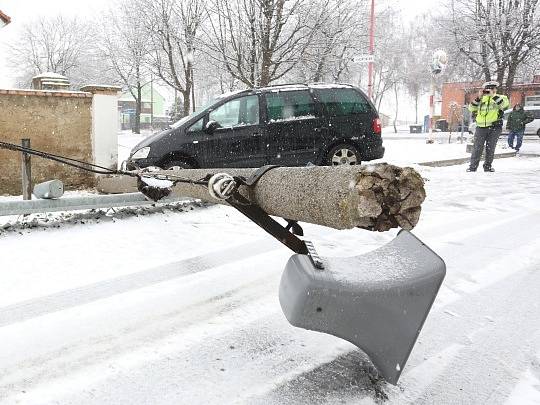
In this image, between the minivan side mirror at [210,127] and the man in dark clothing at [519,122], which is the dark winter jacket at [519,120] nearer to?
the man in dark clothing at [519,122]

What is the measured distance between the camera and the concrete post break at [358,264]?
6.16ft

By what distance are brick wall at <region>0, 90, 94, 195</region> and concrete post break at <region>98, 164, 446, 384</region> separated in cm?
667

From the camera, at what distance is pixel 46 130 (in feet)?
26.0

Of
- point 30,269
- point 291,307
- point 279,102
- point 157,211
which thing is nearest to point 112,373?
point 291,307

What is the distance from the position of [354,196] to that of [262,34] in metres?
13.4

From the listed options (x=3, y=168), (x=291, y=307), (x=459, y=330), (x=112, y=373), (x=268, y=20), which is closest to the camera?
(x=291, y=307)

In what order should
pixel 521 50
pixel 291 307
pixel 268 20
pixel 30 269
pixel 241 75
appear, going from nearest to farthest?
pixel 291 307 < pixel 30 269 < pixel 268 20 < pixel 241 75 < pixel 521 50

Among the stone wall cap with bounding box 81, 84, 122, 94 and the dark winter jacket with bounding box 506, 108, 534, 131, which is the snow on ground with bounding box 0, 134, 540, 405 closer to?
the stone wall cap with bounding box 81, 84, 122, 94

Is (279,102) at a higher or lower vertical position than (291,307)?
higher

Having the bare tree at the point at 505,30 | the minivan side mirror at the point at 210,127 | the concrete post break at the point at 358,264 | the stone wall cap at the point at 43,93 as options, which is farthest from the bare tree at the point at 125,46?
the concrete post break at the point at 358,264

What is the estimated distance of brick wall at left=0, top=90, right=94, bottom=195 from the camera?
7.62 meters

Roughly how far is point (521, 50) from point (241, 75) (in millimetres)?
13540

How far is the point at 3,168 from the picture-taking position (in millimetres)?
7695

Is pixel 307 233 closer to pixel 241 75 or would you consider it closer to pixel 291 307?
pixel 291 307
